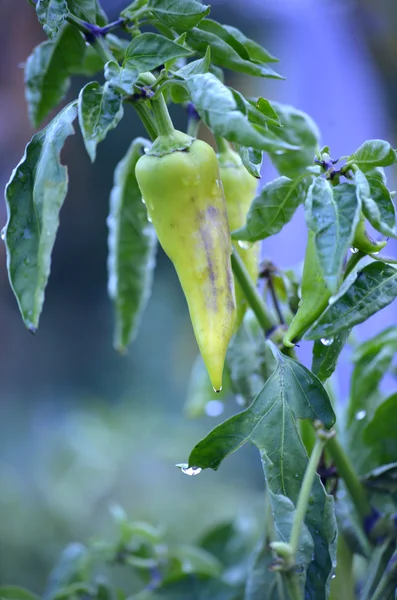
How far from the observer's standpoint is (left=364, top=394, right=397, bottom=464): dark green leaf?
0.56 metres

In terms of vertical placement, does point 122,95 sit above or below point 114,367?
above

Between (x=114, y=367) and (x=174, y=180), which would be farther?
(x=114, y=367)

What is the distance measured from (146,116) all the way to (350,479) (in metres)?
0.32

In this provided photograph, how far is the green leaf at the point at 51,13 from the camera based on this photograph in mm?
435

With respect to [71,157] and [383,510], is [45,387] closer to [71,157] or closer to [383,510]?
[71,157]

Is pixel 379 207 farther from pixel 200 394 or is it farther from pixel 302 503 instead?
pixel 200 394

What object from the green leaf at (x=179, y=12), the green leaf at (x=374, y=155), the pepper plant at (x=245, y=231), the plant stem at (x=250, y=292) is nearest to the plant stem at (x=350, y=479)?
the pepper plant at (x=245, y=231)

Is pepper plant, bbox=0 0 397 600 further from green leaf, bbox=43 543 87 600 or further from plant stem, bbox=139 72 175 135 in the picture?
green leaf, bbox=43 543 87 600

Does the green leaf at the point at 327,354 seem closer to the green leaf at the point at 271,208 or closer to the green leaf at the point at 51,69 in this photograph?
the green leaf at the point at 271,208

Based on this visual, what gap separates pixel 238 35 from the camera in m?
0.52

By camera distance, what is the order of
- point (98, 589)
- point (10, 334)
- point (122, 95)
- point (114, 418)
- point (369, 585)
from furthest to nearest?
1. point (10, 334)
2. point (114, 418)
3. point (98, 589)
4. point (369, 585)
5. point (122, 95)

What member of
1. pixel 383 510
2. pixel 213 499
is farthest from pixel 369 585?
pixel 213 499

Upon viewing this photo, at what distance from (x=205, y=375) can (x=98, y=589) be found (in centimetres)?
23

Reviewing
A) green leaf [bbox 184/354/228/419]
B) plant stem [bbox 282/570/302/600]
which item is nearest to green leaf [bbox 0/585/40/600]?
green leaf [bbox 184/354/228/419]
